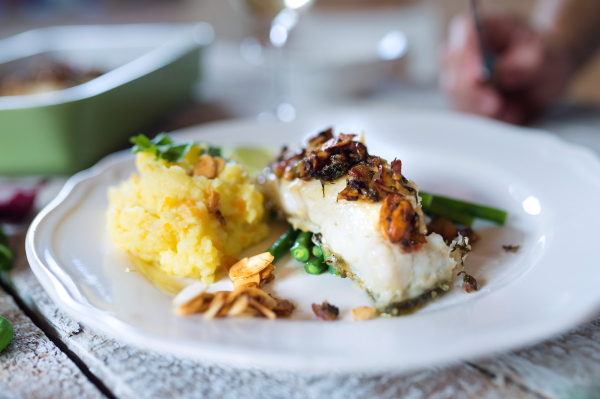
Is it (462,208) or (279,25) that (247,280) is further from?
(279,25)

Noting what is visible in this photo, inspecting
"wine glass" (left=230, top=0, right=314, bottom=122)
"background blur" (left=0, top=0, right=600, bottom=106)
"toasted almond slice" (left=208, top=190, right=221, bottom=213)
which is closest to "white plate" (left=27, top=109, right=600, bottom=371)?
"toasted almond slice" (left=208, top=190, right=221, bottom=213)

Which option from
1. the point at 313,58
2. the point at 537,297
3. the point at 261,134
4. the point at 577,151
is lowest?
the point at 537,297

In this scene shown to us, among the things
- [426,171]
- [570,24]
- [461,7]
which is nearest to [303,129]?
[426,171]

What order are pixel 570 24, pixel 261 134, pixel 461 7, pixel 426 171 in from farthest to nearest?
1. pixel 461 7
2. pixel 570 24
3. pixel 261 134
4. pixel 426 171

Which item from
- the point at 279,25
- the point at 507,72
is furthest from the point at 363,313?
the point at 279,25

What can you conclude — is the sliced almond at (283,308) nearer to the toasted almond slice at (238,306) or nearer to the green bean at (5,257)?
the toasted almond slice at (238,306)

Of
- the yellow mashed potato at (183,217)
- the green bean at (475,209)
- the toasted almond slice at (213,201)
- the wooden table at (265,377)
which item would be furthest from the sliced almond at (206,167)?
the green bean at (475,209)

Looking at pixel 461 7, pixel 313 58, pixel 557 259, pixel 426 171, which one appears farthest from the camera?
pixel 461 7

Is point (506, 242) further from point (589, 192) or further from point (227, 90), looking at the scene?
point (227, 90)
